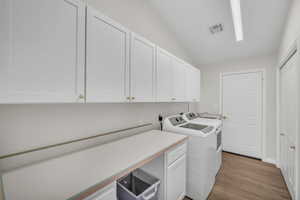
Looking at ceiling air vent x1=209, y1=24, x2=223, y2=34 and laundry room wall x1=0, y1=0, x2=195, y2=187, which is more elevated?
ceiling air vent x1=209, y1=24, x2=223, y2=34

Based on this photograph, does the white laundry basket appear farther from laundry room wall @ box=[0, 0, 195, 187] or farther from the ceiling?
the ceiling

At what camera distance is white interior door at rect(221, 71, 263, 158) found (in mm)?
2889

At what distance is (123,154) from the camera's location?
1.11 meters

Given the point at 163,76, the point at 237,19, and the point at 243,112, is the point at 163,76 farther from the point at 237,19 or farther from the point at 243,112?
the point at 243,112

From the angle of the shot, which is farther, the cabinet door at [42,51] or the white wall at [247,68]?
the white wall at [247,68]

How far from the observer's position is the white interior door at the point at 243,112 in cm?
289

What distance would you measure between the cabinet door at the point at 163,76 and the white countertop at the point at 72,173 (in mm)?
823

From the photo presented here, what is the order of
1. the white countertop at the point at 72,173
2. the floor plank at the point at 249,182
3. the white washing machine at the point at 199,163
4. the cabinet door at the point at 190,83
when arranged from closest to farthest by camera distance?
the white countertop at the point at 72,173, the white washing machine at the point at 199,163, the floor plank at the point at 249,182, the cabinet door at the point at 190,83

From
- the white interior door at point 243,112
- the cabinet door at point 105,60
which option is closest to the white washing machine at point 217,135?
the white interior door at point 243,112

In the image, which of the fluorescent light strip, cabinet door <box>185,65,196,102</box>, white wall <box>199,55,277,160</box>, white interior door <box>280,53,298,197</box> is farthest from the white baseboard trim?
the fluorescent light strip

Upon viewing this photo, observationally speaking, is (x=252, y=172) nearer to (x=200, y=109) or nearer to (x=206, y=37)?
(x=200, y=109)

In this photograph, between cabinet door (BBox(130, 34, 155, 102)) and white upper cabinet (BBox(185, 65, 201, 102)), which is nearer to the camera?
cabinet door (BBox(130, 34, 155, 102))

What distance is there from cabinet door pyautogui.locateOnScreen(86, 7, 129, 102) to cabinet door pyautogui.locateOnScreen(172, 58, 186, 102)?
105 centimetres

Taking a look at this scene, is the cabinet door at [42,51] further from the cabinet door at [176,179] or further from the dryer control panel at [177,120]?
the dryer control panel at [177,120]
